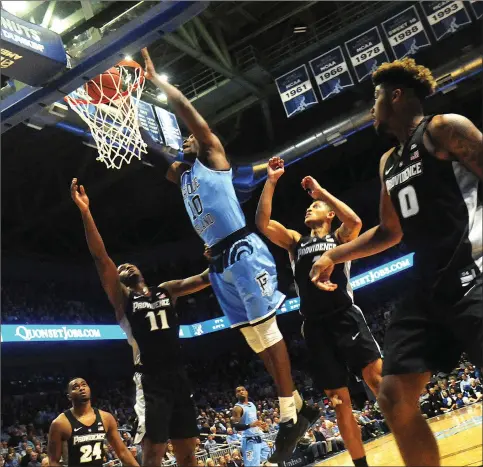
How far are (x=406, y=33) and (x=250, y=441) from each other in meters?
7.18

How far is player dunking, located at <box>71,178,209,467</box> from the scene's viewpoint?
391 cm

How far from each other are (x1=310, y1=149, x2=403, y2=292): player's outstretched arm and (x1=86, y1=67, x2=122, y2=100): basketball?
3.87m

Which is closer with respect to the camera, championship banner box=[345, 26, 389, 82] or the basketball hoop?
the basketball hoop

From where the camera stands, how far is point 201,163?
369 cm

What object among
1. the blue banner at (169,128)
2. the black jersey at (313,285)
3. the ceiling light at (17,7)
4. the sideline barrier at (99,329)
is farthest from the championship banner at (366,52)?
the black jersey at (313,285)

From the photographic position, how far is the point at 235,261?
3.52 meters

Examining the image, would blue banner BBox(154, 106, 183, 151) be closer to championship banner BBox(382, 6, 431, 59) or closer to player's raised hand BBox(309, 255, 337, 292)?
championship banner BBox(382, 6, 431, 59)

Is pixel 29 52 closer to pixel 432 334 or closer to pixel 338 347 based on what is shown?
pixel 338 347

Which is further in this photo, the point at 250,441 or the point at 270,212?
the point at 250,441

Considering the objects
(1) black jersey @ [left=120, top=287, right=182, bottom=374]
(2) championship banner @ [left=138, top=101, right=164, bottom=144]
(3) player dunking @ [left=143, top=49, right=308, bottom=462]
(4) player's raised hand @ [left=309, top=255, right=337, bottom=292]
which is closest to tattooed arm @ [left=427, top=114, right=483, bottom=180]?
(4) player's raised hand @ [left=309, top=255, right=337, bottom=292]

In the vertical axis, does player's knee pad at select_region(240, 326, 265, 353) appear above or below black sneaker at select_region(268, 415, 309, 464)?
above

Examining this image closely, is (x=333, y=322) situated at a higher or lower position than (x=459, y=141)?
lower

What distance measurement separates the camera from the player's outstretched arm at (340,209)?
4023mm

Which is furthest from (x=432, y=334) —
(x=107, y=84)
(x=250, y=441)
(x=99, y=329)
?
(x=99, y=329)
